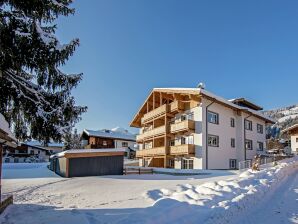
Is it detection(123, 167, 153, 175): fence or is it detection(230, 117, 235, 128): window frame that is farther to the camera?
detection(230, 117, 235, 128): window frame

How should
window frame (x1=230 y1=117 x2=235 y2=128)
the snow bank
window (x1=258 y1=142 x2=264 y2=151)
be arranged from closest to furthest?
the snow bank < window frame (x1=230 y1=117 x2=235 y2=128) < window (x1=258 y1=142 x2=264 y2=151)

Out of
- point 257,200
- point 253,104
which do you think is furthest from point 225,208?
point 253,104

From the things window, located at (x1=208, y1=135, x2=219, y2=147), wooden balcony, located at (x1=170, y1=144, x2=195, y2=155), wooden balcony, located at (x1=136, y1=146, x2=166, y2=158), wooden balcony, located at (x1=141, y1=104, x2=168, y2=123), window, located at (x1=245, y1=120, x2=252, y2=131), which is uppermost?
wooden balcony, located at (x1=141, y1=104, x2=168, y2=123)

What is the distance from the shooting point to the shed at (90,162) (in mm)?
25500

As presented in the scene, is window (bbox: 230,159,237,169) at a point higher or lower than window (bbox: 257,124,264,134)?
lower

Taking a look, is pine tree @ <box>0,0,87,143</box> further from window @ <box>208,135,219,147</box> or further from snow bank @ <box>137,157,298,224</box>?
window @ <box>208,135,219,147</box>

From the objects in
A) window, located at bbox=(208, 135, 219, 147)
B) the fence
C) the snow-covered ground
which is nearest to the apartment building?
window, located at bbox=(208, 135, 219, 147)

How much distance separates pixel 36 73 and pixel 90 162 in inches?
694

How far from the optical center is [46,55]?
30.4ft

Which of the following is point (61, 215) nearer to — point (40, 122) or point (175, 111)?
point (40, 122)

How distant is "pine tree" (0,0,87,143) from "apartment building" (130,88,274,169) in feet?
65.5

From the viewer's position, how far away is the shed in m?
25.5

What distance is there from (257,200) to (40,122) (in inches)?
344

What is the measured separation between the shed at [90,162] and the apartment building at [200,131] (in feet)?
23.8
